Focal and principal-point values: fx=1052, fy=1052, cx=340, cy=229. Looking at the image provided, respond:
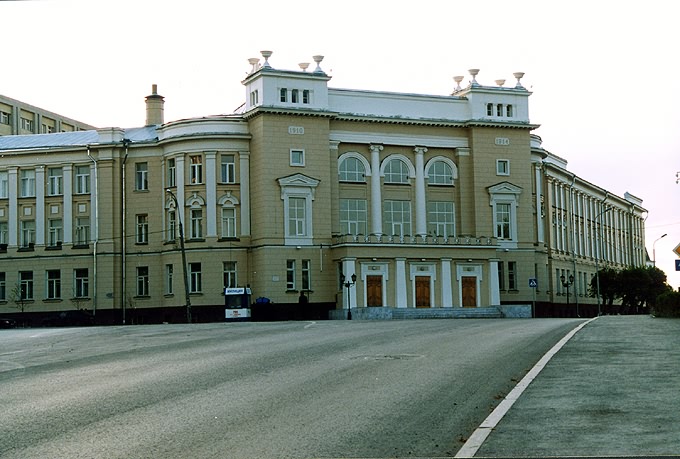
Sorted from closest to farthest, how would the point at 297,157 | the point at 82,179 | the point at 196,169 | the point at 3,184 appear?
the point at 297,157 → the point at 196,169 → the point at 82,179 → the point at 3,184

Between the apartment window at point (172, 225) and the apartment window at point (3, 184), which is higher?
the apartment window at point (3, 184)

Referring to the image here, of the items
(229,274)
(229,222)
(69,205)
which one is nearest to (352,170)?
(229,222)

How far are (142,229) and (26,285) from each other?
31.4 ft

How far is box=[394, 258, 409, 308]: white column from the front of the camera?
73287 millimetres

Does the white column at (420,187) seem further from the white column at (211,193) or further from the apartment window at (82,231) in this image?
the apartment window at (82,231)

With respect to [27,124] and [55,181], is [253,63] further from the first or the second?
[27,124]

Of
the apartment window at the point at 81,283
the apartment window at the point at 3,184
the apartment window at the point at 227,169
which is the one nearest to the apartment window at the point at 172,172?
the apartment window at the point at 227,169

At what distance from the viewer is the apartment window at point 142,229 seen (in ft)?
250

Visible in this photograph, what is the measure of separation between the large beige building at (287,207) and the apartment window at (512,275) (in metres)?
0.10

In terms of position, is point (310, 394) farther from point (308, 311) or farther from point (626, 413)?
point (308, 311)

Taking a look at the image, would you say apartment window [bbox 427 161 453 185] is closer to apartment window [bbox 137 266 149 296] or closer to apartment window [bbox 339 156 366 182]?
apartment window [bbox 339 156 366 182]

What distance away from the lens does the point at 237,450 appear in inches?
445

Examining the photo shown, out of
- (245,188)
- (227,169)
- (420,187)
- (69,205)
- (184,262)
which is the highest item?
(227,169)

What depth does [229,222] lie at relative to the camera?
2896 inches
